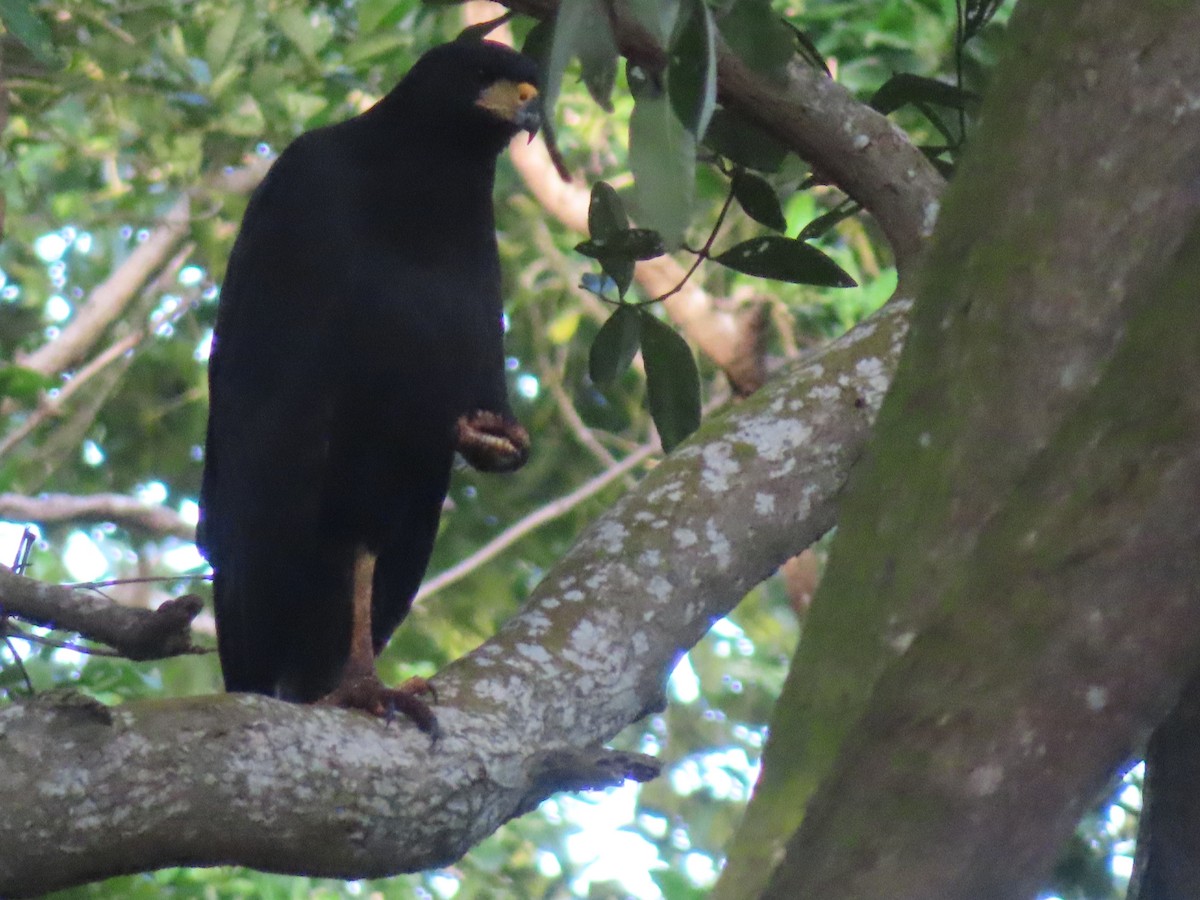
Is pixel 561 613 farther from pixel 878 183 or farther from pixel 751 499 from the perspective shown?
pixel 878 183

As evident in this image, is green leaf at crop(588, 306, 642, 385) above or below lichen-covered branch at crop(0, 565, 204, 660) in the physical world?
above

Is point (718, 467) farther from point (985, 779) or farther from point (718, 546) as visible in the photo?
point (985, 779)

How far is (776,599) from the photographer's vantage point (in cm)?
565

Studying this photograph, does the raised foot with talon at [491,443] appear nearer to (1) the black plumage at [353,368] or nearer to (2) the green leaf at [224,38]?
(1) the black plumage at [353,368]

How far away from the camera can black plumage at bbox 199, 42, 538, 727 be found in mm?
2137

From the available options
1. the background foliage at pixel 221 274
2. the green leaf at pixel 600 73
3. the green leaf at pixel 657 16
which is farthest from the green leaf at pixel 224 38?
the green leaf at pixel 657 16

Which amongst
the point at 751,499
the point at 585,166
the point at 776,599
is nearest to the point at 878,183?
the point at 751,499

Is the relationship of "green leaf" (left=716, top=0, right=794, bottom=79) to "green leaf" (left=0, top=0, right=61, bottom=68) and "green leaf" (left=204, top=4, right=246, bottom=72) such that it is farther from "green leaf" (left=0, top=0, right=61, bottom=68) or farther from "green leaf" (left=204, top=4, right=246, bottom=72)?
"green leaf" (left=204, top=4, right=246, bottom=72)

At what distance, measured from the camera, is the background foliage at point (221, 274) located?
3291 millimetres

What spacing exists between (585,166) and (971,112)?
2305mm

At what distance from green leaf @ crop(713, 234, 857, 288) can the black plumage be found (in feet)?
1.30

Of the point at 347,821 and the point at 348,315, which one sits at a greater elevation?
the point at 348,315

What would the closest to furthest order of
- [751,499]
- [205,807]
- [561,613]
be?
[205,807], [561,613], [751,499]

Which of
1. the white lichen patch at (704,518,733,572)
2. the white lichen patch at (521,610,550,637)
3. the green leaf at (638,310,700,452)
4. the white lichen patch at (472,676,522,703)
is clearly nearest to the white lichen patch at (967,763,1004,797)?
the white lichen patch at (472,676,522,703)
